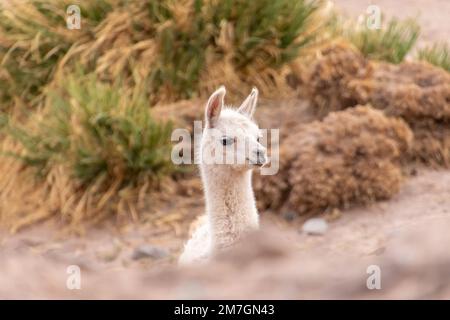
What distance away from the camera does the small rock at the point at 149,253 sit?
7336 mm

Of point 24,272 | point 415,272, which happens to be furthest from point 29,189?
point 415,272

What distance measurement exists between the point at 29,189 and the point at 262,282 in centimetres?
596

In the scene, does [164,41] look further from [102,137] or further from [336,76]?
[336,76]

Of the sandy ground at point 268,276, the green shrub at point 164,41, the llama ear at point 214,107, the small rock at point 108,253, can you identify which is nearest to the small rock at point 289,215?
the small rock at point 108,253

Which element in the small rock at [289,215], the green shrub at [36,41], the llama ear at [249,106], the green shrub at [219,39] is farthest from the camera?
the green shrub at [36,41]

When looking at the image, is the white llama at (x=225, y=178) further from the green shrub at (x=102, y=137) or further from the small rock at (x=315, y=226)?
the green shrub at (x=102, y=137)

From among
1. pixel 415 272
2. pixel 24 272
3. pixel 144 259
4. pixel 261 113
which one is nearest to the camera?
pixel 415 272

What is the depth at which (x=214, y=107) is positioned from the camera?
18.2 feet

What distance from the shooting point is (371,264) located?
9.22 ft

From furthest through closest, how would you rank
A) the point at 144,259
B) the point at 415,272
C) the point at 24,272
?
1. the point at 144,259
2. the point at 24,272
3. the point at 415,272

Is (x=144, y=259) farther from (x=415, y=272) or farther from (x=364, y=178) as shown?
(x=415, y=272)

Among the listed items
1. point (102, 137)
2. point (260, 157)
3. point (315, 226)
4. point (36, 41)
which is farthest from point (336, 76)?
point (36, 41)

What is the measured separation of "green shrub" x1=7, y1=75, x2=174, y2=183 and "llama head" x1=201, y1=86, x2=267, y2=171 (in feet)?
6.93

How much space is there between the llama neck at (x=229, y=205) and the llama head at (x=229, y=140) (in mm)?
110
